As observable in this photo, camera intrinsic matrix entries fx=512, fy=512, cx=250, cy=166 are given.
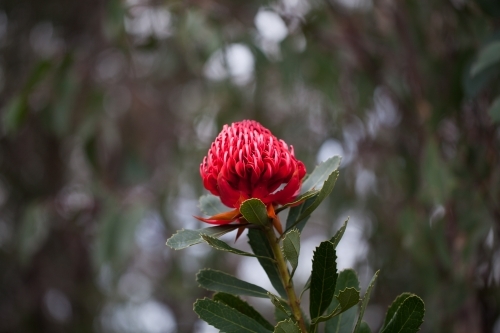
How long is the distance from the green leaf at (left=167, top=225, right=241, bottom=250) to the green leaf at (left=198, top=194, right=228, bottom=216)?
0.19 feet

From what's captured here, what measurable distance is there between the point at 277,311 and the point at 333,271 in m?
0.12

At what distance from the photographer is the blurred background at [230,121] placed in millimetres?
1375

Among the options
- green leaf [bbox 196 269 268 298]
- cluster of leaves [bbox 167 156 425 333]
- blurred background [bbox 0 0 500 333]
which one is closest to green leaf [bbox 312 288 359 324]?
cluster of leaves [bbox 167 156 425 333]

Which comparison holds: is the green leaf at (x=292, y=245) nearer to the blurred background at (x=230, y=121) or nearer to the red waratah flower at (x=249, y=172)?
the red waratah flower at (x=249, y=172)

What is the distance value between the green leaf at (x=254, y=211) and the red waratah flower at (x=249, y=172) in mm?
22

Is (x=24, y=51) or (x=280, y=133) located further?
(x=24, y=51)

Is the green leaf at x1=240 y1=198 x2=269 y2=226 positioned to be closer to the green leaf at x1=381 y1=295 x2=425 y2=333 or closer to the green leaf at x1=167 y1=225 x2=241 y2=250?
the green leaf at x1=167 y1=225 x2=241 y2=250

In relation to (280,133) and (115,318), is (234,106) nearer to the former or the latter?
(280,133)

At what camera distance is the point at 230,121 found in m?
1.95

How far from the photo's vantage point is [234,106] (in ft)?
6.43

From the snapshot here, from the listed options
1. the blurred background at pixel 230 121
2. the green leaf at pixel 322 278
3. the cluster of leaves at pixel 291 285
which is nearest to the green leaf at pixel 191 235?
the cluster of leaves at pixel 291 285

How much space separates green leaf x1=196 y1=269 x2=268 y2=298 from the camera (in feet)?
1.96

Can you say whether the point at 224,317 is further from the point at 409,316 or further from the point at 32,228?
the point at 32,228

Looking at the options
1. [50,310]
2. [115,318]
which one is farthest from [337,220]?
[50,310]
